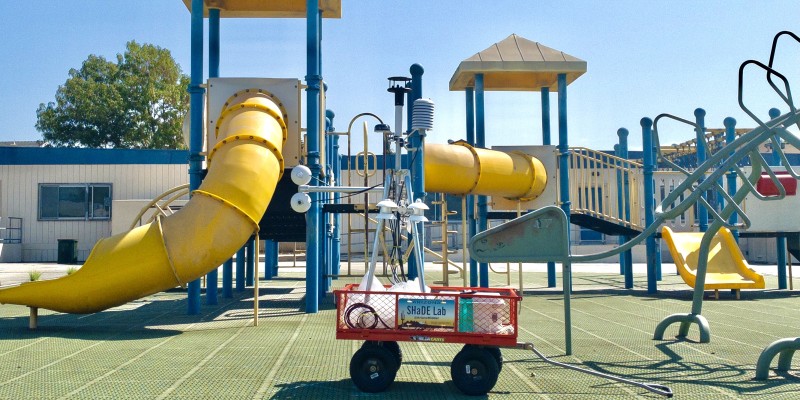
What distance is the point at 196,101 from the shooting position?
13219mm

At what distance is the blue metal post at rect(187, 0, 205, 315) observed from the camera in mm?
13039

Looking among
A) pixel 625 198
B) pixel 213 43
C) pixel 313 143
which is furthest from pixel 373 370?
pixel 625 198

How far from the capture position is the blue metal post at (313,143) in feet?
42.4

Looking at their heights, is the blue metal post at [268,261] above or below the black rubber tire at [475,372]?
above

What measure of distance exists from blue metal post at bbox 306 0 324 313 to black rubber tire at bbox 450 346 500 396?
6.58 metres

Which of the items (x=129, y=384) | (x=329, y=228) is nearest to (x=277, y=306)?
(x=329, y=228)

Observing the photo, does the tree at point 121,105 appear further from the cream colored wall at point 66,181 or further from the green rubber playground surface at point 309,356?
the green rubber playground surface at point 309,356

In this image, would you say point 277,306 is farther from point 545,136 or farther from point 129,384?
point 545,136

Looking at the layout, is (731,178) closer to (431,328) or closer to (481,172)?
(481,172)

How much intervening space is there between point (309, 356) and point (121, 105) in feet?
165

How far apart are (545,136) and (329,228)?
20.8 feet

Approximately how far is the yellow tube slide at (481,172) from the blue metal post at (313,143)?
3.42 metres

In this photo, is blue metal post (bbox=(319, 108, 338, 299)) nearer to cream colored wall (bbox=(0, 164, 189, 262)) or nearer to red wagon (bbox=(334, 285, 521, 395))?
red wagon (bbox=(334, 285, 521, 395))

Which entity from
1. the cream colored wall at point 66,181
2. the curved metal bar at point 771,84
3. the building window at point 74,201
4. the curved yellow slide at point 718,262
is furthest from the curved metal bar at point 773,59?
the building window at point 74,201
